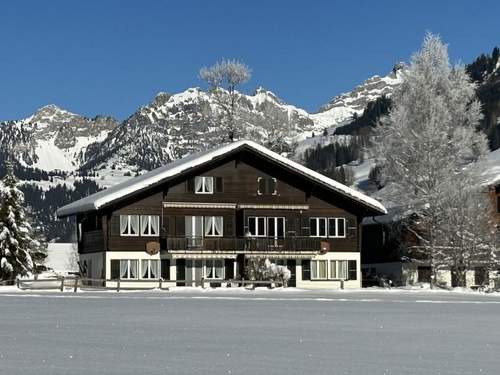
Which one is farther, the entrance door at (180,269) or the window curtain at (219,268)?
the window curtain at (219,268)

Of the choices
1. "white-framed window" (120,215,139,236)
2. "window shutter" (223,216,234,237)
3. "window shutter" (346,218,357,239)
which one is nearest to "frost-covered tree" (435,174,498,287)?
"window shutter" (346,218,357,239)

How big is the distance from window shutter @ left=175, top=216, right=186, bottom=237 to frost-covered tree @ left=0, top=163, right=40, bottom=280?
12.0 metres

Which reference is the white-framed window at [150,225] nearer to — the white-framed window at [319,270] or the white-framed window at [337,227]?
the white-framed window at [319,270]

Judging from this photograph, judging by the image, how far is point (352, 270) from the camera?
6412cm

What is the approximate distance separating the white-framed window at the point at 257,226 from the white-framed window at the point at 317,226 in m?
3.29

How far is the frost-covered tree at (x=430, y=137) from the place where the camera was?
5422 cm

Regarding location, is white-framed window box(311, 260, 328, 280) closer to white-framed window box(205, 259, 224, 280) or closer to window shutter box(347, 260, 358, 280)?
window shutter box(347, 260, 358, 280)

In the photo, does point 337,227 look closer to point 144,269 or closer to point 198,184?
point 198,184

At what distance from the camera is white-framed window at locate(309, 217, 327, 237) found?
64062 millimetres

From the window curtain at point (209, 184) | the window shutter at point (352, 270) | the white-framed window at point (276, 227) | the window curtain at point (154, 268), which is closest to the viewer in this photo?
the window curtain at point (154, 268)

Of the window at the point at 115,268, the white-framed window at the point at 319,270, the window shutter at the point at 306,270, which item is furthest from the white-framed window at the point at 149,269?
the white-framed window at the point at 319,270

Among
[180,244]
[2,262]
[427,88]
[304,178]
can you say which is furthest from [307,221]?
[2,262]

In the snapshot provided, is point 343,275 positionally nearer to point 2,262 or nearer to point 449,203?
point 449,203

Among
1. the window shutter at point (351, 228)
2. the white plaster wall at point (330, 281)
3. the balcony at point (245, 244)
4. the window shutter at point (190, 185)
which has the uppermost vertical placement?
the window shutter at point (190, 185)
